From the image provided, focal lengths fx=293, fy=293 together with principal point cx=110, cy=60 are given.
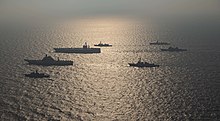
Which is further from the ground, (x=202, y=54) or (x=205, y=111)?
(x=202, y=54)

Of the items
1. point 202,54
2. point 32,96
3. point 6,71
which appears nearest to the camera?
point 32,96

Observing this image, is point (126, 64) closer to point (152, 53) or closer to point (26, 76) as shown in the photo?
point (152, 53)

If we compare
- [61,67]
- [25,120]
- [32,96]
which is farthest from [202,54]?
[25,120]

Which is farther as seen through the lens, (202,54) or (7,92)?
(202,54)

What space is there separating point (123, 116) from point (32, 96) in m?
35.1

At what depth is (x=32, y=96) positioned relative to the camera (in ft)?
339

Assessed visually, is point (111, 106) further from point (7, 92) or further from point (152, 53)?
point (152, 53)

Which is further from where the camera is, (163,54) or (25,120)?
(163,54)

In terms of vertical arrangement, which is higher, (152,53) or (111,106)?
(152,53)

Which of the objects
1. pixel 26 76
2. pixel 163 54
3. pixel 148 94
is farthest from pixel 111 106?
pixel 163 54

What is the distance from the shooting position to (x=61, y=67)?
152m

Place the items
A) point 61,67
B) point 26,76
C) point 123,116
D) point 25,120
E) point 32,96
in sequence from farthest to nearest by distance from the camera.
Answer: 1. point 61,67
2. point 26,76
3. point 32,96
4. point 123,116
5. point 25,120

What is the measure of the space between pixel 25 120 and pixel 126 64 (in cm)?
8589

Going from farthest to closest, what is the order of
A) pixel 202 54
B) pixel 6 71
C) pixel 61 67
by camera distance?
pixel 202 54 → pixel 61 67 → pixel 6 71
